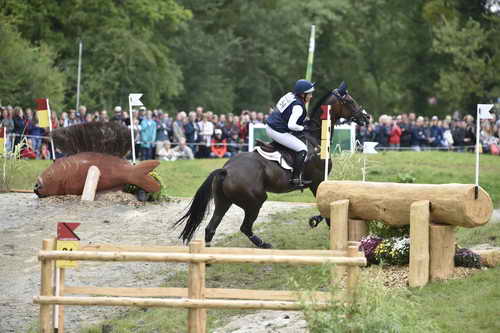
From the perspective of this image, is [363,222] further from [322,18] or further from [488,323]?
[322,18]

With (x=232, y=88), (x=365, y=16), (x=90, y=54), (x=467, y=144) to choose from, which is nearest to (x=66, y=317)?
(x=467, y=144)

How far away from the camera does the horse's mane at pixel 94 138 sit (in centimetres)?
1797

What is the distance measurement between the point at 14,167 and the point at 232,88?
3254 centimetres

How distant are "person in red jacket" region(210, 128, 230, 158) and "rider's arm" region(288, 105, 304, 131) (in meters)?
14.8

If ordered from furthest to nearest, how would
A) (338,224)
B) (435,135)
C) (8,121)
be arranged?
(435,135)
(8,121)
(338,224)

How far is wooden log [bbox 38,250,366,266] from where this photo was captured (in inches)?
334

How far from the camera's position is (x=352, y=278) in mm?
8383

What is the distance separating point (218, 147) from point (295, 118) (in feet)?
49.5

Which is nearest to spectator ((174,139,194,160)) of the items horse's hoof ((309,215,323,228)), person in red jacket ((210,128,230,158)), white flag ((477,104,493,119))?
person in red jacket ((210,128,230,158))

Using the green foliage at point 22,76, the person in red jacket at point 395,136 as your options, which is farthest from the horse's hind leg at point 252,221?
the person in red jacket at point 395,136

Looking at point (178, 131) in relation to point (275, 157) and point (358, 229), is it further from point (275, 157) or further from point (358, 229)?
point (358, 229)

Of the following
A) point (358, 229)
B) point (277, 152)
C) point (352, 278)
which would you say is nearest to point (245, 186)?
point (277, 152)

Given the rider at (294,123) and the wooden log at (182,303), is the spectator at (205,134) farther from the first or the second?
the wooden log at (182,303)

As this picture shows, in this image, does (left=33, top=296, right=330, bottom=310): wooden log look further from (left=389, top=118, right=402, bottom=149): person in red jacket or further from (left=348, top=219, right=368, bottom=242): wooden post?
(left=389, top=118, right=402, bottom=149): person in red jacket
